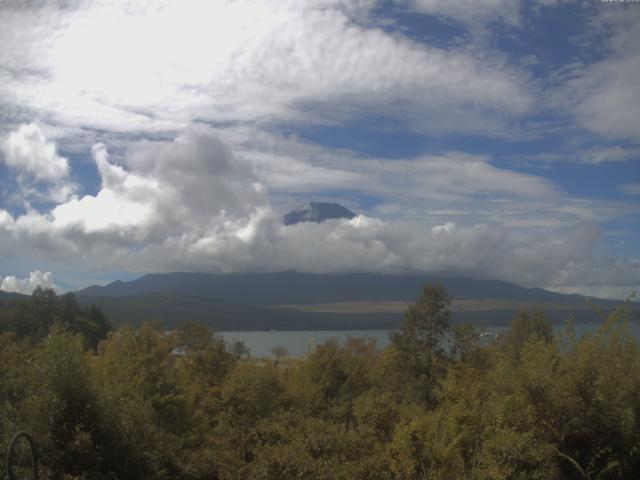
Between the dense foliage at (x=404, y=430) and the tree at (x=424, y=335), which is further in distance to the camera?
the tree at (x=424, y=335)

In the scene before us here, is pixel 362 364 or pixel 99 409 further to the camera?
pixel 362 364

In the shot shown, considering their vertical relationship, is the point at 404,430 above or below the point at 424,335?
above

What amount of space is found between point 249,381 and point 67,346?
14.5 m

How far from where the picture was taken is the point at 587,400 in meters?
13.6

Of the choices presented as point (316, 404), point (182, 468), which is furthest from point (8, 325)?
point (182, 468)

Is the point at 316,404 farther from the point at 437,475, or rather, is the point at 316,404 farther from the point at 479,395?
the point at 437,475

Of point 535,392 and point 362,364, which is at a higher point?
point 535,392

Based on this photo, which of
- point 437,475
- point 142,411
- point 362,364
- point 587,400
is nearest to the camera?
point 437,475

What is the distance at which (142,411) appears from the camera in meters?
14.8

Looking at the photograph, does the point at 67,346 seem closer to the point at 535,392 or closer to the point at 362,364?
the point at 535,392

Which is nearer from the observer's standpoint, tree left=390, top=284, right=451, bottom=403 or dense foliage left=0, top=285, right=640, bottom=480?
dense foliage left=0, top=285, right=640, bottom=480

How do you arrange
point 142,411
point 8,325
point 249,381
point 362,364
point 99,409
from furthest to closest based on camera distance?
1. point 8,325
2. point 362,364
3. point 249,381
4. point 142,411
5. point 99,409

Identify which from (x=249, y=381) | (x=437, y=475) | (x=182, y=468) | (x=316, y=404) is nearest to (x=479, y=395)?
(x=437, y=475)

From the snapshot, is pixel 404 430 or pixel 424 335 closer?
pixel 404 430
